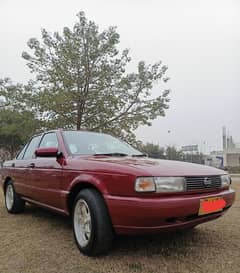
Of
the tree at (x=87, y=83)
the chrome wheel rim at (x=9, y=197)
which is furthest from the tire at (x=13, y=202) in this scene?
the tree at (x=87, y=83)

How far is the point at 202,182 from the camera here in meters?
3.25

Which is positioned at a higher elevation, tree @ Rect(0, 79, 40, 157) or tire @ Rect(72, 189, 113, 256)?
tree @ Rect(0, 79, 40, 157)

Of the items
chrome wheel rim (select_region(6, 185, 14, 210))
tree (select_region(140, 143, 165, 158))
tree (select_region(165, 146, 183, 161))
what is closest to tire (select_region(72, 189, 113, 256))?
tree (select_region(140, 143, 165, 158))

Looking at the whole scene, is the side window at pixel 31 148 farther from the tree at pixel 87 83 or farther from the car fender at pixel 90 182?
the tree at pixel 87 83

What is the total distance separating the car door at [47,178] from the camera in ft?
13.3

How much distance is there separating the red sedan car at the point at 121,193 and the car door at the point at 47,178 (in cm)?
1

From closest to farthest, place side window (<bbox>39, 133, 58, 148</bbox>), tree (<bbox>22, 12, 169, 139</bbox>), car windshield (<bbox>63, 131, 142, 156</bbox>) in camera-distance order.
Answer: car windshield (<bbox>63, 131, 142, 156</bbox>), side window (<bbox>39, 133, 58, 148</bbox>), tree (<bbox>22, 12, 169, 139</bbox>)

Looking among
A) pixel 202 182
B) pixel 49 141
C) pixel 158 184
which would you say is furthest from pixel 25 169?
pixel 202 182

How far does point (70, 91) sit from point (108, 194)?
10.5 metres

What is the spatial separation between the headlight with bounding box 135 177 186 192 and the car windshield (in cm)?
131

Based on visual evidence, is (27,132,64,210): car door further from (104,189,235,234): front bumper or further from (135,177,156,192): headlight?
(135,177,156,192): headlight

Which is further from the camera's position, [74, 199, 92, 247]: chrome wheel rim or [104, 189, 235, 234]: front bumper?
[74, 199, 92, 247]: chrome wheel rim

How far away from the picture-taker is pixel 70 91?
516 inches

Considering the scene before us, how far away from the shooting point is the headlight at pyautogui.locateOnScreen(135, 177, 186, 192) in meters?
2.93
